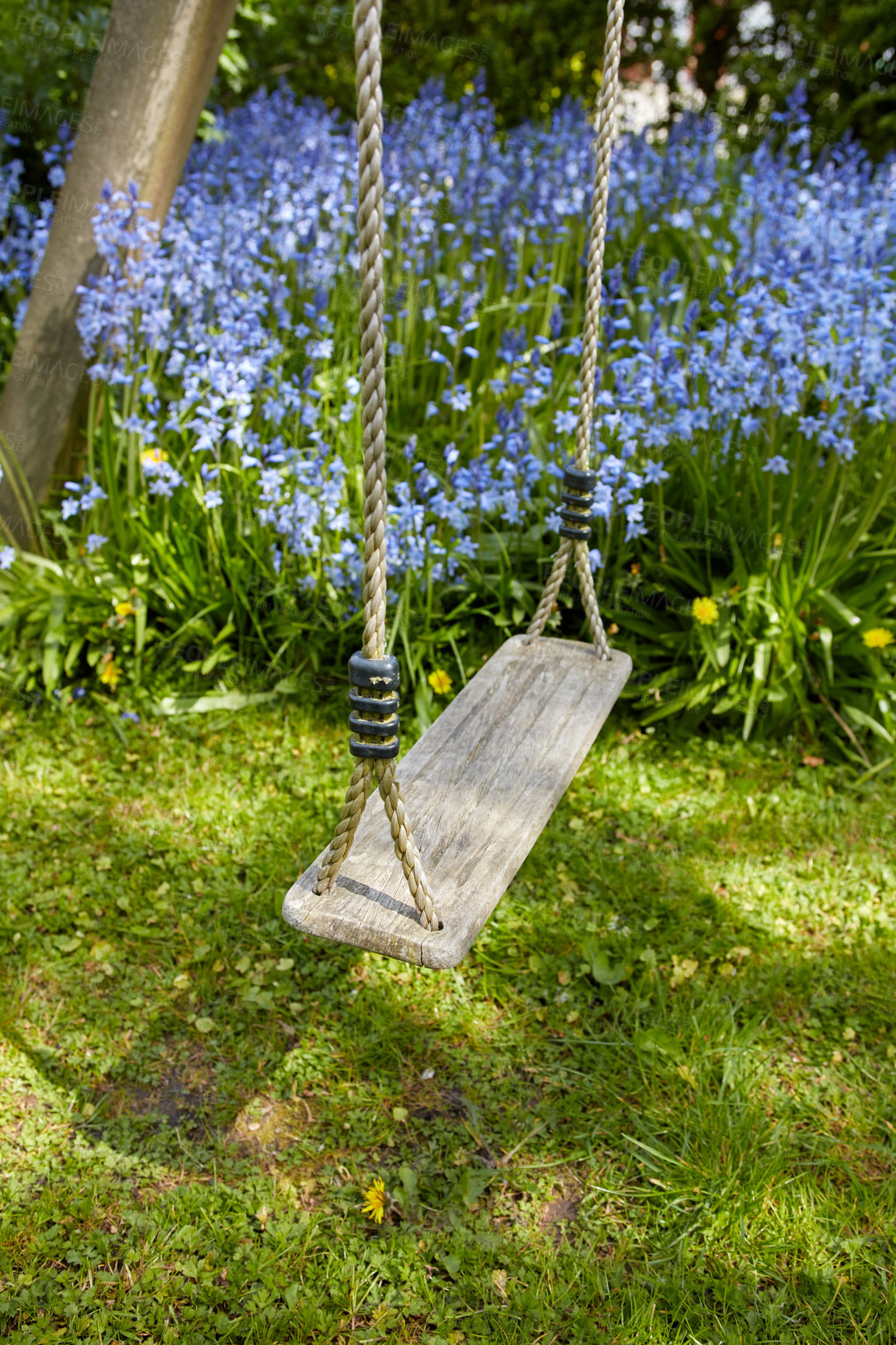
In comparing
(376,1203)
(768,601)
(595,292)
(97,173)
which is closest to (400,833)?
(376,1203)

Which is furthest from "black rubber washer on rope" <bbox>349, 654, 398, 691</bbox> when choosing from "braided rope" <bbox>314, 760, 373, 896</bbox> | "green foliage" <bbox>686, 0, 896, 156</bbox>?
"green foliage" <bbox>686, 0, 896, 156</bbox>

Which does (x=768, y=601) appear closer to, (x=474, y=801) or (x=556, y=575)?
(x=556, y=575)

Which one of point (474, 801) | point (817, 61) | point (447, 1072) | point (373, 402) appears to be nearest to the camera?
point (373, 402)

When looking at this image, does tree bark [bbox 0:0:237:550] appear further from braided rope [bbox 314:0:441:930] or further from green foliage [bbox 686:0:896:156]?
green foliage [bbox 686:0:896:156]

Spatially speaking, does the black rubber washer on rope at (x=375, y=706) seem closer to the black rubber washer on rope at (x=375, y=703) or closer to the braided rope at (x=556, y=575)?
the black rubber washer on rope at (x=375, y=703)

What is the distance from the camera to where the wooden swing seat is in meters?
1.54

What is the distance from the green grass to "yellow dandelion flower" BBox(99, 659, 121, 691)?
8.3 inches

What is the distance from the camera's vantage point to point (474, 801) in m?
1.91

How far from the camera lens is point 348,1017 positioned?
94.6 inches

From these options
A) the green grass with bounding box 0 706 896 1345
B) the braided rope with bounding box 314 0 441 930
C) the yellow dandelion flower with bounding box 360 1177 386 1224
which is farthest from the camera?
the yellow dandelion flower with bounding box 360 1177 386 1224

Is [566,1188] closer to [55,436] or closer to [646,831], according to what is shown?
[646,831]

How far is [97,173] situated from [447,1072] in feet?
10.0

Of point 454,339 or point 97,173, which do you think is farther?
point 97,173

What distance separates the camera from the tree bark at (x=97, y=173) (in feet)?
10.8
